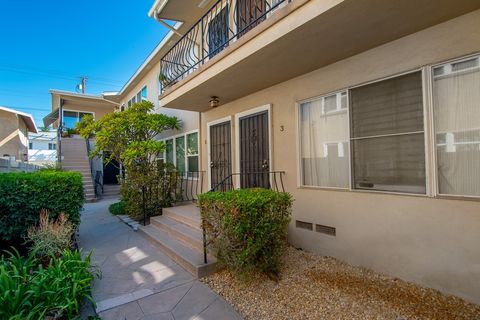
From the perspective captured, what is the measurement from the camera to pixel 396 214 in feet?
11.1

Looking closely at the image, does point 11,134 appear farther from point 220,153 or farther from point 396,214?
point 396,214

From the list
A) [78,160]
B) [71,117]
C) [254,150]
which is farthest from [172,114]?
[71,117]

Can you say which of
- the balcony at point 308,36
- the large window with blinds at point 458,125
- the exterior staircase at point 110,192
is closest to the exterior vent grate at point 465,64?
the large window with blinds at point 458,125

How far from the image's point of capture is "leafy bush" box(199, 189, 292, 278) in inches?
122

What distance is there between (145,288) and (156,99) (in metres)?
8.63

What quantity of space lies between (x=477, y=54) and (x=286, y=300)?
12.4 feet

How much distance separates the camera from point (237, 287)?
3307 mm

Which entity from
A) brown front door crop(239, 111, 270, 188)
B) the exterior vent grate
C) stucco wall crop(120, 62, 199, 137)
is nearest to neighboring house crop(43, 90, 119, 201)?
stucco wall crop(120, 62, 199, 137)

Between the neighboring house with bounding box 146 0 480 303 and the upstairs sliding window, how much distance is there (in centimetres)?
1

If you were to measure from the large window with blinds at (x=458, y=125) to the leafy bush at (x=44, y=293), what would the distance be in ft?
15.5

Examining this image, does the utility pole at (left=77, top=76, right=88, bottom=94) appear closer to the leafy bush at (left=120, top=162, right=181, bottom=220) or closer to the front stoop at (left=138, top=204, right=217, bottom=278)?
the leafy bush at (left=120, top=162, right=181, bottom=220)

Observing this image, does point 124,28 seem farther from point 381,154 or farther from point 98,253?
point 381,154

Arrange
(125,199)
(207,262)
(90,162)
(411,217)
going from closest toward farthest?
(411,217), (207,262), (125,199), (90,162)

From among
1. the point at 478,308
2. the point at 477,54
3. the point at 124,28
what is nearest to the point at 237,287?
the point at 478,308
